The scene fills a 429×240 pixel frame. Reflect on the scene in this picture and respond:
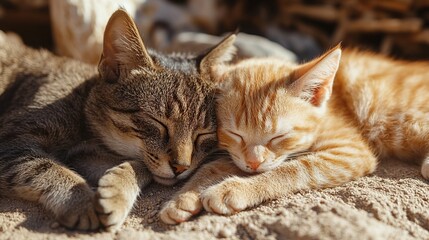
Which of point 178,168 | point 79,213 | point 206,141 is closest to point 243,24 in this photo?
point 206,141

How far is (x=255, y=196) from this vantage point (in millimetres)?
2305

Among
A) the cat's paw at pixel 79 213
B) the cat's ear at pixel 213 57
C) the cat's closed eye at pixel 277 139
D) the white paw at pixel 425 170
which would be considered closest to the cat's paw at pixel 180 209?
the cat's paw at pixel 79 213

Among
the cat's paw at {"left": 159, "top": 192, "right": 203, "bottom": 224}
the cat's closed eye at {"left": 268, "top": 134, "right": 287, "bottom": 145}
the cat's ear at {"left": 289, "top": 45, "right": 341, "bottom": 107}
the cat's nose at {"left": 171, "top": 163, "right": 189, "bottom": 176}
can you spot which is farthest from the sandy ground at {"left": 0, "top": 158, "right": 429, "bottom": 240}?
the cat's ear at {"left": 289, "top": 45, "right": 341, "bottom": 107}

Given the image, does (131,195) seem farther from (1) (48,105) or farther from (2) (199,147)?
(1) (48,105)

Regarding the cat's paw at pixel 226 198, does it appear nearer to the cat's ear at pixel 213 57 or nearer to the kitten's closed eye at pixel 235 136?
the kitten's closed eye at pixel 235 136

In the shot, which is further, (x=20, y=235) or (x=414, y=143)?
(x=414, y=143)

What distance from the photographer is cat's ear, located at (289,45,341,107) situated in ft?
8.04

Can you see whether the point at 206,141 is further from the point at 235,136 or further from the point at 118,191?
the point at 118,191

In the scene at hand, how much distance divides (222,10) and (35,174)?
367cm

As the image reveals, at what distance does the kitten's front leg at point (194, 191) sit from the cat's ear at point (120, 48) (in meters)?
0.69

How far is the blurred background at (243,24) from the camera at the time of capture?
14.3ft

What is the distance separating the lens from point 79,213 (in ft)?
6.97

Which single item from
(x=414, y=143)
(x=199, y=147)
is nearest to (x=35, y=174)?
(x=199, y=147)

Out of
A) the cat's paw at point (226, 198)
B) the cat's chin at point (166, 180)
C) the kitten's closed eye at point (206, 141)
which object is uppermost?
the kitten's closed eye at point (206, 141)
